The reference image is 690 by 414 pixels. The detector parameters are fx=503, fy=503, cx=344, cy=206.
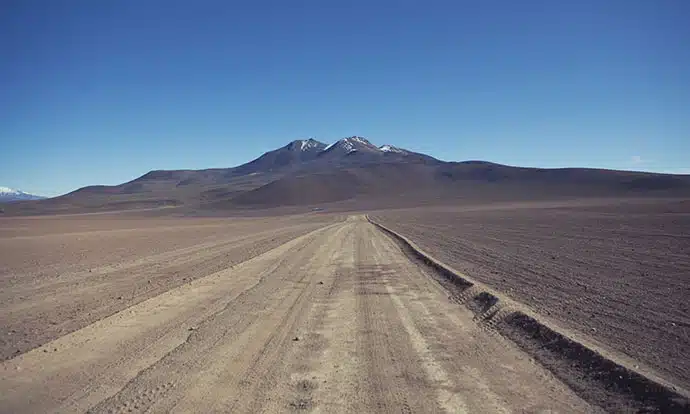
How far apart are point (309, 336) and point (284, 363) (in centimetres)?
141

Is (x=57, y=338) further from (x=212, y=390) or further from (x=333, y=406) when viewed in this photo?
(x=333, y=406)

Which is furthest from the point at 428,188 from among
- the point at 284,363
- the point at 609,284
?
the point at 284,363

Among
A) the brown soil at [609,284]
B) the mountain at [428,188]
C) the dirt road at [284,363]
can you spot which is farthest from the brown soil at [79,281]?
the mountain at [428,188]

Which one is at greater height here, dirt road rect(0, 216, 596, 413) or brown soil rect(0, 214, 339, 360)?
brown soil rect(0, 214, 339, 360)

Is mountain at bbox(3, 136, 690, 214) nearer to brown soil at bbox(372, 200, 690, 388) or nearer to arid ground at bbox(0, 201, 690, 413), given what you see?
brown soil at bbox(372, 200, 690, 388)

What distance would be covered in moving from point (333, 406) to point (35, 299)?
9.77 meters

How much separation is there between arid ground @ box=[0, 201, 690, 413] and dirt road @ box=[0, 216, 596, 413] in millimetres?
30

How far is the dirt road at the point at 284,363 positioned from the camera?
537 cm

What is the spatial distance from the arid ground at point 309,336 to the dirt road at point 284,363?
30 millimetres

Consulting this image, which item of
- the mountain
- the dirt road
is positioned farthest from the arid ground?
the mountain

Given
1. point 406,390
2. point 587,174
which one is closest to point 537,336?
point 406,390

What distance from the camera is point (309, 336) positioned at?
803 cm

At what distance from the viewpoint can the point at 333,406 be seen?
5.24 m

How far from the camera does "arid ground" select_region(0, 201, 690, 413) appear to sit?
551cm
